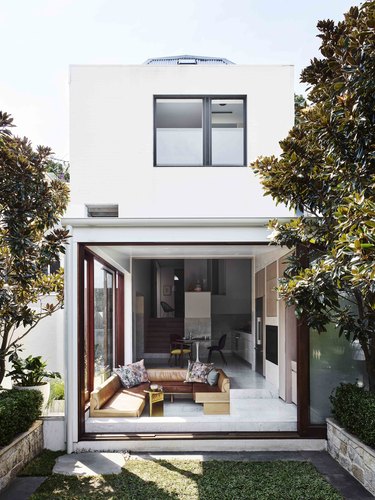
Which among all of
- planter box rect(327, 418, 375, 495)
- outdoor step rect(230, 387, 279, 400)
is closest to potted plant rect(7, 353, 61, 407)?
outdoor step rect(230, 387, 279, 400)

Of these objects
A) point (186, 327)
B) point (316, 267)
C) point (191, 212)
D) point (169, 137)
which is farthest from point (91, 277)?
point (186, 327)

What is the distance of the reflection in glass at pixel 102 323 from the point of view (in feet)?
31.5

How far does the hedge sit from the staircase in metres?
10.0

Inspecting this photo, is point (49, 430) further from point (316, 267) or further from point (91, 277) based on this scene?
point (316, 267)

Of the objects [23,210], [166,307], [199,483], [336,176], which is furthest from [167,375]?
[166,307]

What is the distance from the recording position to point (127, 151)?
1120cm

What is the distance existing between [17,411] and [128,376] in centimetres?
386

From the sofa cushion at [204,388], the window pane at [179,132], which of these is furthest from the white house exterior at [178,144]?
the sofa cushion at [204,388]

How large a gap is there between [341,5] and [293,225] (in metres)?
4.04

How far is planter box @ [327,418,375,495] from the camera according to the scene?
580cm

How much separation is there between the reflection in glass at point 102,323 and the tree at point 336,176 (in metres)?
4.34

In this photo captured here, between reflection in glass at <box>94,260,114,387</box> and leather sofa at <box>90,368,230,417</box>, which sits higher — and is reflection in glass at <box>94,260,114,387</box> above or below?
above

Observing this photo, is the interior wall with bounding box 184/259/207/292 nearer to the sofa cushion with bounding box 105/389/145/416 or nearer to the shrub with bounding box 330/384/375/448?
the sofa cushion with bounding box 105/389/145/416

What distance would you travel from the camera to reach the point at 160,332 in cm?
1811
